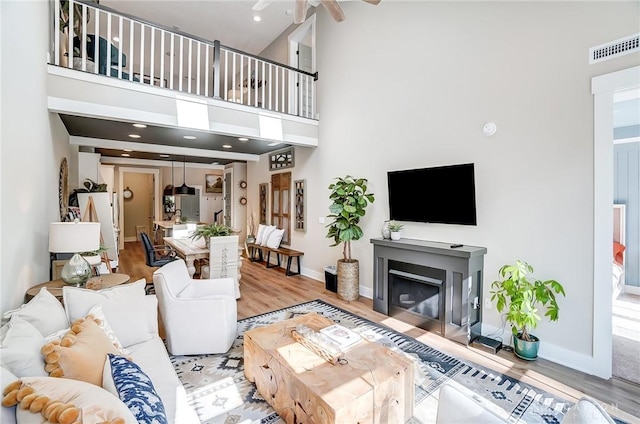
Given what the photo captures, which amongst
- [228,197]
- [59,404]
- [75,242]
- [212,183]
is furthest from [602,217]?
[212,183]

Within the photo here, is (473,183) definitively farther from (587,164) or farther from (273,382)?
(273,382)

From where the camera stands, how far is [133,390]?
1246mm

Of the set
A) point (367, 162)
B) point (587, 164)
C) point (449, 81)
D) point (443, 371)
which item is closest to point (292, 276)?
point (367, 162)

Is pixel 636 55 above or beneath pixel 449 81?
beneath

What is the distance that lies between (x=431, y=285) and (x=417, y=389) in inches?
53.7

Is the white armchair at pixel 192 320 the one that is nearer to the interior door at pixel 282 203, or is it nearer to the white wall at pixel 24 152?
the white wall at pixel 24 152

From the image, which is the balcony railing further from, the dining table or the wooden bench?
the wooden bench

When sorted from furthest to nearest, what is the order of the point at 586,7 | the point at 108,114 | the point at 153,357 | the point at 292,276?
the point at 292,276
the point at 108,114
the point at 586,7
the point at 153,357

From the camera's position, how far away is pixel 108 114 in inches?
136

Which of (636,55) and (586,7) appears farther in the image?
(586,7)

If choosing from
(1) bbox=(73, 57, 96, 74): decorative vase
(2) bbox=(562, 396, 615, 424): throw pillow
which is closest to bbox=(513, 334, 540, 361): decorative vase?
(2) bbox=(562, 396, 615, 424): throw pillow

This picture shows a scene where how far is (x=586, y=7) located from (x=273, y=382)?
3.93 meters

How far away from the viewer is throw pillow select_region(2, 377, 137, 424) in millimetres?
950

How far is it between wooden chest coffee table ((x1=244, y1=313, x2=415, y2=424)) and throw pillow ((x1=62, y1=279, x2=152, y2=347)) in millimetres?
825
